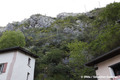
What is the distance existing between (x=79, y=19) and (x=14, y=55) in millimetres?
48364

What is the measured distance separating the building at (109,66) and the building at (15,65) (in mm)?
11027

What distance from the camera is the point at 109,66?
1056cm

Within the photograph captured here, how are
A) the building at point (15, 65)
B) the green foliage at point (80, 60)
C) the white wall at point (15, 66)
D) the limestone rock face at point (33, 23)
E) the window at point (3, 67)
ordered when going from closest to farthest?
the white wall at point (15, 66) → the building at point (15, 65) → the window at point (3, 67) → the green foliage at point (80, 60) → the limestone rock face at point (33, 23)

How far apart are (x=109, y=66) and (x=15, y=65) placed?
1246cm

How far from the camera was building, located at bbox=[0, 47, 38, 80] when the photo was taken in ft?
55.8

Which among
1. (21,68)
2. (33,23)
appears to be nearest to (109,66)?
(21,68)

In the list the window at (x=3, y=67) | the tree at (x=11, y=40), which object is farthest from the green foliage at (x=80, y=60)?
the tree at (x=11, y=40)

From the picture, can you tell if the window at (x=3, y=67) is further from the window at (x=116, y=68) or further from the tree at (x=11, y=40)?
the window at (x=116, y=68)

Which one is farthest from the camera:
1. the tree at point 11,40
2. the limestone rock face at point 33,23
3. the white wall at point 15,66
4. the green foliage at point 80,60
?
the limestone rock face at point 33,23

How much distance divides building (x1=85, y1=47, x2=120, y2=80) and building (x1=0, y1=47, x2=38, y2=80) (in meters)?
11.0

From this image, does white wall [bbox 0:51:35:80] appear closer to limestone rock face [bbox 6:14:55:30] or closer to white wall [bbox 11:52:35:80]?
white wall [bbox 11:52:35:80]

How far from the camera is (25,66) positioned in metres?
19.1

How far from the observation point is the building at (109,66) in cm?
1008

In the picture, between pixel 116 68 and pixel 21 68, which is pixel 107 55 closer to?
pixel 116 68
